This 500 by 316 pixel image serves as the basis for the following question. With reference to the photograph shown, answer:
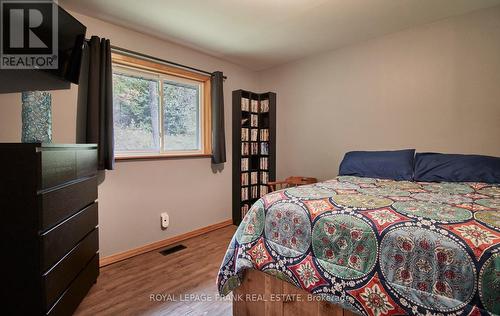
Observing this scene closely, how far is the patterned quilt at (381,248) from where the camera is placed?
2.81ft

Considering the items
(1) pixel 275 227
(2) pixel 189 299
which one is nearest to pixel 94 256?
(2) pixel 189 299

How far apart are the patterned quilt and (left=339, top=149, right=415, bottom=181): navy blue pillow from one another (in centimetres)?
59

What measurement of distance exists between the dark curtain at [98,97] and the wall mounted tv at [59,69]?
25cm

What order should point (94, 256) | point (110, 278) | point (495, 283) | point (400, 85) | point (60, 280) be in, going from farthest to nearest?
point (400, 85) → point (110, 278) → point (94, 256) → point (60, 280) → point (495, 283)

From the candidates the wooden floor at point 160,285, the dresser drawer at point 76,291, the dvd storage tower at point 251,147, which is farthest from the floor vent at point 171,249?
the dvd storage tower at point 251,147

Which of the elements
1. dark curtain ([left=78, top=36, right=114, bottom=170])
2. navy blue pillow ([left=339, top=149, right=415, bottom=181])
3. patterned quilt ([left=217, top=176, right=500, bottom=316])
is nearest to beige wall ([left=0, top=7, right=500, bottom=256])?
dark curtain ([left=78, top=36, right=114, bottom=170])

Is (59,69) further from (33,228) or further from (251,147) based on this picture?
(251,147)

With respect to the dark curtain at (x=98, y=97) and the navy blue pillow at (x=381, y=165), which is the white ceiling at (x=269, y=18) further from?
the navy blue pillow at (x=381, y=165)

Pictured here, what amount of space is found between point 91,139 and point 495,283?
265 centimetres

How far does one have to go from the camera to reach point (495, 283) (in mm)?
790

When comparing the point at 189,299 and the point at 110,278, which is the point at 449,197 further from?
the point at 110,278

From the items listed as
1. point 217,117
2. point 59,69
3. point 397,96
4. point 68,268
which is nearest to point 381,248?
point 68,268

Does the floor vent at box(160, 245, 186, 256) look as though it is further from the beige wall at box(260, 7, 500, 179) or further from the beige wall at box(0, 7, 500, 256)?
the beige wall at box(260, 7, 500, 179)

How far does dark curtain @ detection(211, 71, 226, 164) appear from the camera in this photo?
3.03 metres
